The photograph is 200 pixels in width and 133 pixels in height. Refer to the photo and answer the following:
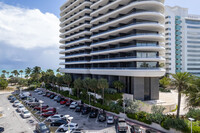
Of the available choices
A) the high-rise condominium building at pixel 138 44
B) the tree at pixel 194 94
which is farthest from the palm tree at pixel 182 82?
the high-rise condominium building at pixel 138 44

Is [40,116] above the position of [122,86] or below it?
below

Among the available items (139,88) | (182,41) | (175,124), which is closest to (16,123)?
(175,124)

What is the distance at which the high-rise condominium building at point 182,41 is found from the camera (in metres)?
83.1

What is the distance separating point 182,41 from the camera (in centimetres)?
8906

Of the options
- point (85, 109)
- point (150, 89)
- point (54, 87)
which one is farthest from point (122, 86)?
point (54, 87)

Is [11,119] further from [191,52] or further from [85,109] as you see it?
[191,52]

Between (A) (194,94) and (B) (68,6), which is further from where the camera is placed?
(B) (68,6)

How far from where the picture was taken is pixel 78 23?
67.3 meters

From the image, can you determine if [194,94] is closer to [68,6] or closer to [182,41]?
[68,6]

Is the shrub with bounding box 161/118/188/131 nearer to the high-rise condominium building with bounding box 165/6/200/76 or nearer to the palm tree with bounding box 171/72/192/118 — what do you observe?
the palm tree with bounding box 171/72/192/118

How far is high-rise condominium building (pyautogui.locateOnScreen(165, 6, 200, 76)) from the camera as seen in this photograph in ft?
273

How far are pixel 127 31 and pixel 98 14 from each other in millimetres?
18120

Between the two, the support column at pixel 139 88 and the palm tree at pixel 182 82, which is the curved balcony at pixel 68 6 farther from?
the palm tree at pixel 182 82

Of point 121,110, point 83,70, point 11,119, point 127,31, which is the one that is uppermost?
point 127,31
